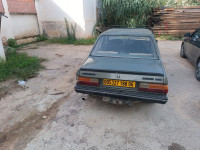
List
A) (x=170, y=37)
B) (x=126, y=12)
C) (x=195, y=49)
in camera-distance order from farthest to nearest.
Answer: (x=126, y=12) < (x=170, y=37) < (x=195, y=49)

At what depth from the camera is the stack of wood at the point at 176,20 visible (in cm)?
1108

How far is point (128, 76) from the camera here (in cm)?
249

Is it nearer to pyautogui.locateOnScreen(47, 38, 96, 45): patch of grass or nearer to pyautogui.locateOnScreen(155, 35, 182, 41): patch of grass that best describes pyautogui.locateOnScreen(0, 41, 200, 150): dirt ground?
pyautogui.locateOnScreen(47, 38, 96, 45): patch of grass

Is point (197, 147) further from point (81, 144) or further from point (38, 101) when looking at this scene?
point (38, 101)

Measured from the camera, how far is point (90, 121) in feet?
9.11

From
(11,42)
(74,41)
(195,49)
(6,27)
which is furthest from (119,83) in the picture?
(6,27)

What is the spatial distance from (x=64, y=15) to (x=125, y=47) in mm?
8666

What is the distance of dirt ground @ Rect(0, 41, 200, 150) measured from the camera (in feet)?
7.56

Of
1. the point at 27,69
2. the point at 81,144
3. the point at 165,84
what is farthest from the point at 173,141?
the point at 27,69

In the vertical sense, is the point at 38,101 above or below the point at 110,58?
below

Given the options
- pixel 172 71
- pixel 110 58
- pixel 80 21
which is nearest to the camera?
pixel 110 58

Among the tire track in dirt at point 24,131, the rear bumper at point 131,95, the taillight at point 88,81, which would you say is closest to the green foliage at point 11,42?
the tire track in dirt at point 24,131

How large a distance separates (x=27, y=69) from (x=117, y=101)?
379 centimetres

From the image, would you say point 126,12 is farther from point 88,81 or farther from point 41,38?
point 88,81
